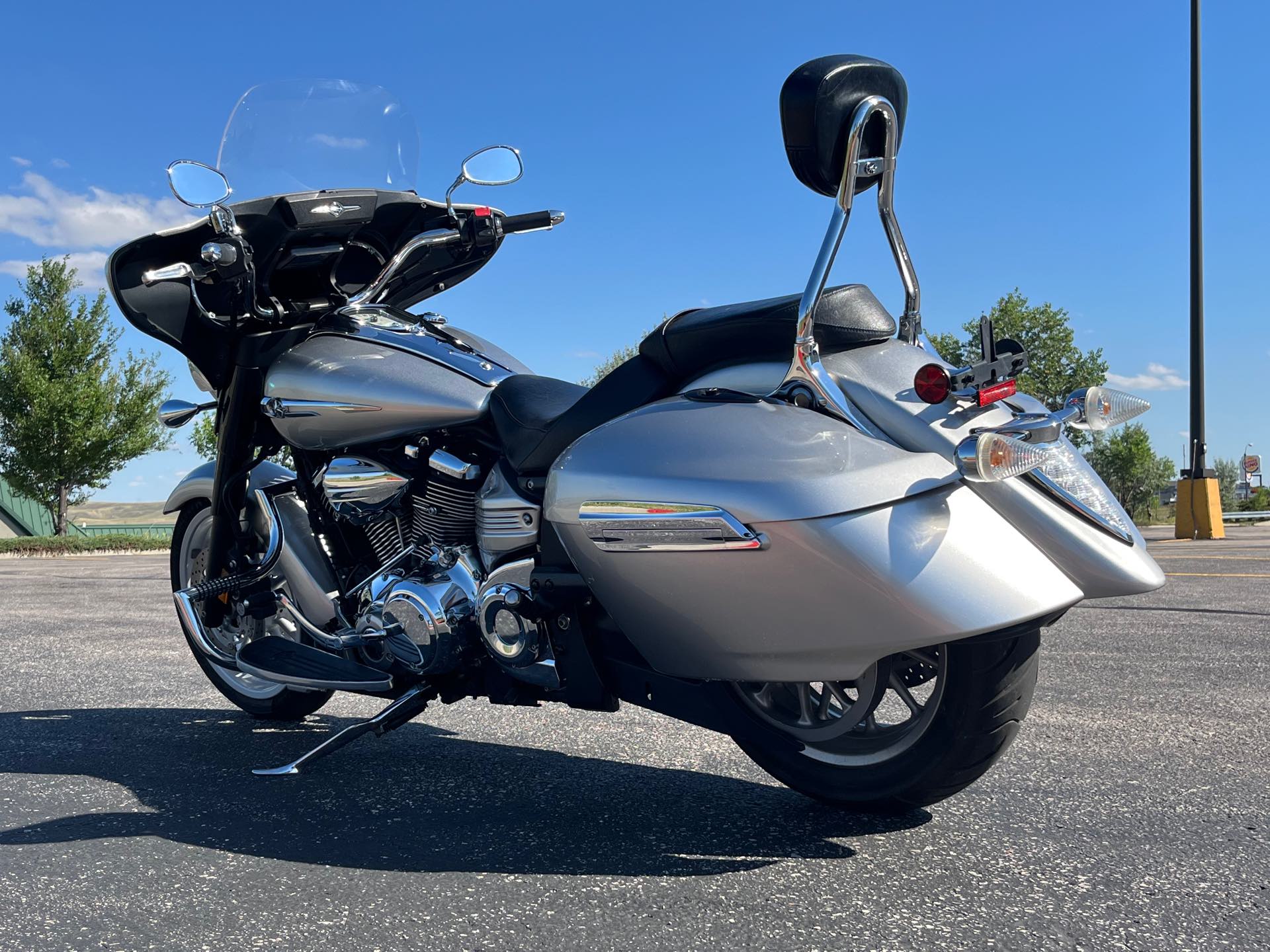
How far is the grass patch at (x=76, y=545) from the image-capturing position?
19406mm

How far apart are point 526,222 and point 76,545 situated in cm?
1895

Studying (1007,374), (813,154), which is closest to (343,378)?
(813,154)

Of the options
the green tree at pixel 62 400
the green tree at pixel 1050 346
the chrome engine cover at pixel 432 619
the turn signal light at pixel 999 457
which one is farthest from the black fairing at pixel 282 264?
the green tree at pixel 1050 346

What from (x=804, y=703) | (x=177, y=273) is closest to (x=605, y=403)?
(x=804, y=703)

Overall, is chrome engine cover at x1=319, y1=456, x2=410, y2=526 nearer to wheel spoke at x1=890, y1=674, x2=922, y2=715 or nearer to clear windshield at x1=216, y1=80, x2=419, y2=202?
clear windshield at x1=216, y1=80, x2=419, y2=202

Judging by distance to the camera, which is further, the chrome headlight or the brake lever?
the brake lever

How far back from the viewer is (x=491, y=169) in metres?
3.87

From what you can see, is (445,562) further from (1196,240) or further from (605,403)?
(1196,240)

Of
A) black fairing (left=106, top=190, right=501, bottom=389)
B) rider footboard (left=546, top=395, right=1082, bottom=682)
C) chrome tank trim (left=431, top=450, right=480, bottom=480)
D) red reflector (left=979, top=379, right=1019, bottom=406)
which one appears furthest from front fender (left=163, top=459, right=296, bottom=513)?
red reflector (left=979, top=379, right=1019, bottom=406)

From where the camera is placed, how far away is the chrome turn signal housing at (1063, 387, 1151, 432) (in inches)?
88.8

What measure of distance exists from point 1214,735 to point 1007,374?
6.30ft

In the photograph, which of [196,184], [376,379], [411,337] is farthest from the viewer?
[196,184]

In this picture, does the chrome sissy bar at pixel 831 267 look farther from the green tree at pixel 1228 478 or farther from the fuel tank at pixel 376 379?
the green tree at pixel 1228 478

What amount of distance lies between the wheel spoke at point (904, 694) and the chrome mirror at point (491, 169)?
2.30m
